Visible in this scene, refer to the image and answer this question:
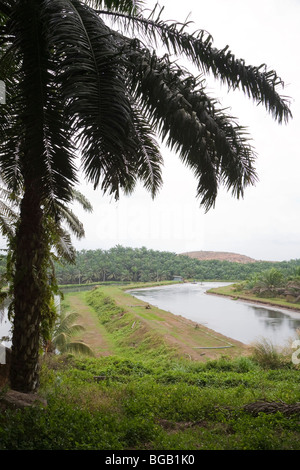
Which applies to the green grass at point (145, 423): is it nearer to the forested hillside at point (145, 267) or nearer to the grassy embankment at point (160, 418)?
the grassy embankment at point (160, 418)

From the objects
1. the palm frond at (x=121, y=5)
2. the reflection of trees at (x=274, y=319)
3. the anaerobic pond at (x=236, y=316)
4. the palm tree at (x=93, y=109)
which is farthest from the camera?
the reflection of trees at (x=274, y=319)

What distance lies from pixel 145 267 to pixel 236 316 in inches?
1023

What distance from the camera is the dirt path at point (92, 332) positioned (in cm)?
1973

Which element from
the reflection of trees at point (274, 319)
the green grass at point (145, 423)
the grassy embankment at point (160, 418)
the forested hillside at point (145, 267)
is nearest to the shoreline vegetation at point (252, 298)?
the reflection of trees at point (274, 319)

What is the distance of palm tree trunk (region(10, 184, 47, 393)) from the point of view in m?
5.00

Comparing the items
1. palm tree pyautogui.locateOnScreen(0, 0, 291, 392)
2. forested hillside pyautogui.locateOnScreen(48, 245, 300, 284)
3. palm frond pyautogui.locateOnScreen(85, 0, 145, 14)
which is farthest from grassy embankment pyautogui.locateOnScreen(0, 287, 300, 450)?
forested hillside pyautogui.locateOnScreen(48, 245, 300, 284)

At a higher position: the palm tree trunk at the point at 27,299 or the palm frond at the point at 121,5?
the palm frond at the point at 121,5

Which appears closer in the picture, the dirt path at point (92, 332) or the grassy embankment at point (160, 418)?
the grassy embankment at point (160, 418)

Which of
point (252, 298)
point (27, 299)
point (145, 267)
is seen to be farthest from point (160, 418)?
point (145, 267)

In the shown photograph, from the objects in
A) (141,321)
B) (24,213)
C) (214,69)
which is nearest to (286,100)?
(214,69)

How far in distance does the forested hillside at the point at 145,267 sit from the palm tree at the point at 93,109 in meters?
39.2

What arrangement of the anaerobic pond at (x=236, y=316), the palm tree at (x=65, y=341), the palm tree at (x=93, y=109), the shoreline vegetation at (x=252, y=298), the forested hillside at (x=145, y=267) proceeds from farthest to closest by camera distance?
1. the forested hillside at (x=145, y=267)
2. the shoreline vegetation at (x=252, y=298)
3. the anaerobic pond at (x=236, y=316)
4. the palm tree at (x=65, y=341)
5. the palm tree at (x=93, y=109)

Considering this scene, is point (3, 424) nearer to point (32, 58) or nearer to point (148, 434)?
point (148, 434)

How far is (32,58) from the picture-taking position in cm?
322
